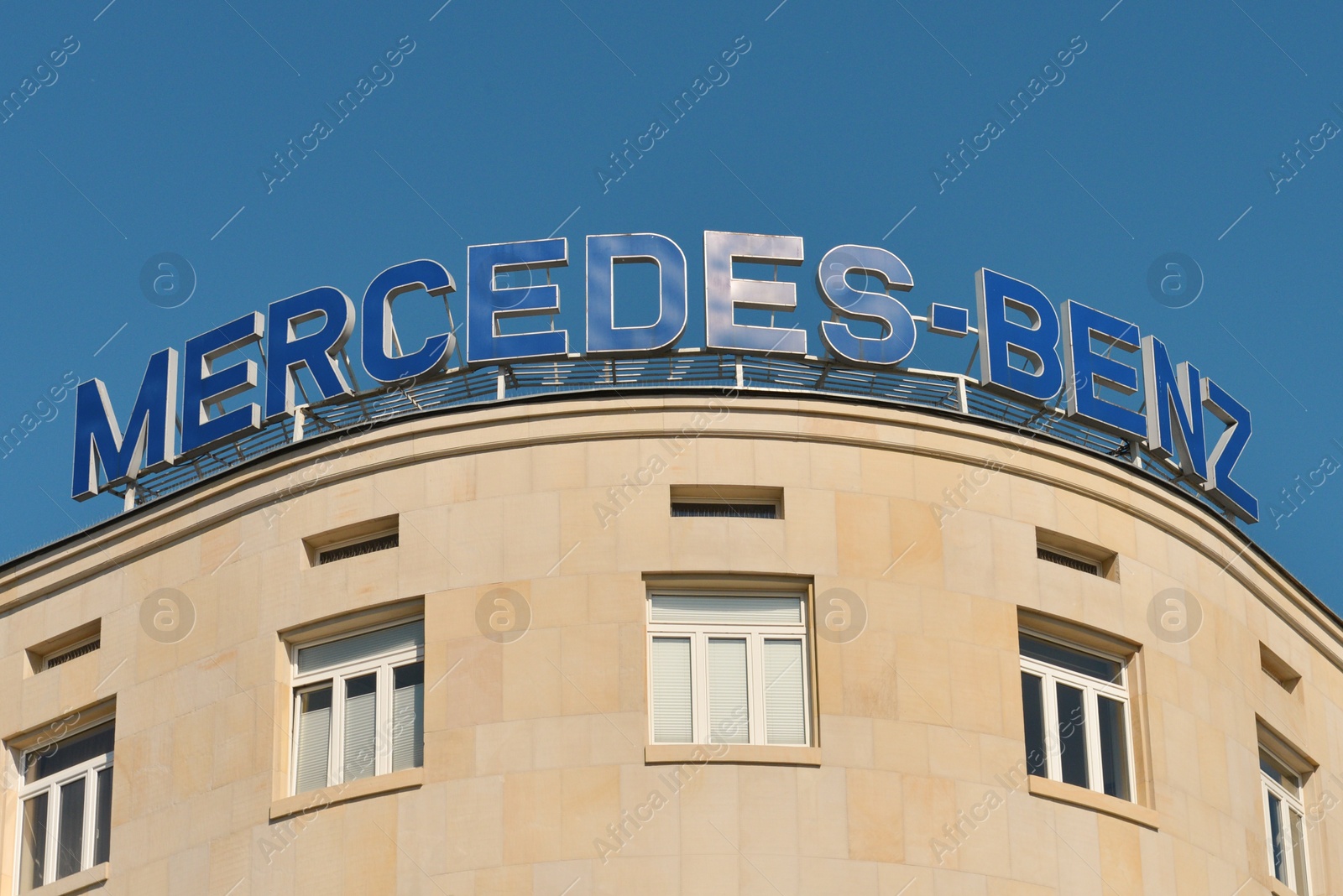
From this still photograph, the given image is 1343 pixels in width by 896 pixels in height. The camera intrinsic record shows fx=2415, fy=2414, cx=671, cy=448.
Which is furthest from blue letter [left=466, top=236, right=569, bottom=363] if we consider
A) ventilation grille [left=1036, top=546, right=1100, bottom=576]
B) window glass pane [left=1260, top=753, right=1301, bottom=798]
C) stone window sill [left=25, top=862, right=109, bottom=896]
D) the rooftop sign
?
window glass pane [left=1260, top=753, right=1301, bottom=798]

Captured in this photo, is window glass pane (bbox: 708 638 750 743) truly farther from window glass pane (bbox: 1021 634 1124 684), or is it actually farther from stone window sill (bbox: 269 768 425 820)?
window glass pane (bbox: 1021 634 1124 684)

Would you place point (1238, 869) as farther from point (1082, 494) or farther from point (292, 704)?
point (292, 704)

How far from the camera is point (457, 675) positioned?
38.8 metres

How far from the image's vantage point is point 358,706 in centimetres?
3988

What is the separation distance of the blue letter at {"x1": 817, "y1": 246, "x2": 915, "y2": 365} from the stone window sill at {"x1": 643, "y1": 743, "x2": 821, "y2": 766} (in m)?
7.45

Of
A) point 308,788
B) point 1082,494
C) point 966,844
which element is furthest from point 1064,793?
point 308,788

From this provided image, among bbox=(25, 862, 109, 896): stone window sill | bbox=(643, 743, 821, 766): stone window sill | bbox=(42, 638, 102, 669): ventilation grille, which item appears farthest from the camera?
bbox=(42, 638, 102, 669): ventilation grille

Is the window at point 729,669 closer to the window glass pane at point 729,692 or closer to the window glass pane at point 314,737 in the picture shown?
the window glass pane at point 729,692

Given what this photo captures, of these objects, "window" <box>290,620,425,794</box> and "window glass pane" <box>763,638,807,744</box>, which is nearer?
"window glass pane" <box>763,638,807,744</box>

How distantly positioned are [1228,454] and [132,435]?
20571 mm

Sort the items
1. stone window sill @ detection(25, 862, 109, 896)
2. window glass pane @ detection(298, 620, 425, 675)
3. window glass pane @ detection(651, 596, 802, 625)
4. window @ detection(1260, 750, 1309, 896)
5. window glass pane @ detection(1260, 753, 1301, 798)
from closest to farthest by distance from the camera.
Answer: window glass pane @ detection(651, 596, 802, 625), window glass pane @ detection(298, 620, 425, 675), stone window sill @ detection(25, 862, 109, 896), window @ detection(1260, 750, 1309, 896), window glass pane @ detection(1260, 753, 1301, 798)

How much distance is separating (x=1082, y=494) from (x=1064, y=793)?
572 cm

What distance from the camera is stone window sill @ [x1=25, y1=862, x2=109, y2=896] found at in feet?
133

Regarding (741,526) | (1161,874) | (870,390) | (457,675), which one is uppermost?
(870,390)
